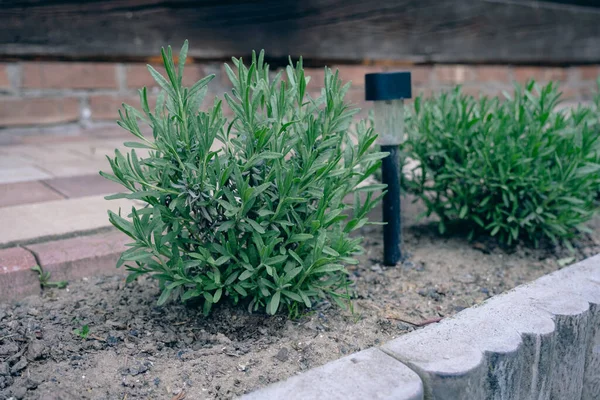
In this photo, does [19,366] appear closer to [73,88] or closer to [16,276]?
[16,276]

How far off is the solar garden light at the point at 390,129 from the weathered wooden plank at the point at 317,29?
6.52 feet

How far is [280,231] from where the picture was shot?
154cm

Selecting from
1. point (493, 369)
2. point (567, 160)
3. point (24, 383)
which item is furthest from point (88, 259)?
point (567, 160)

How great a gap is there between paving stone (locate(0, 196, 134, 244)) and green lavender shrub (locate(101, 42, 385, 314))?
555mm

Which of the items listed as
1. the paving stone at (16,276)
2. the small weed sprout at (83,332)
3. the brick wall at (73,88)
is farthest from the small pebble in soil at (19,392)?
the brick wall at (73,88)

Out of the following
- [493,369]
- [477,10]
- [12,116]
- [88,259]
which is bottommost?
[493,369]

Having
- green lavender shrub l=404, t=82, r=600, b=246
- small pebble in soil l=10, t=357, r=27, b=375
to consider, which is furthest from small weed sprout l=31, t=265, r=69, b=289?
green lavender shrub l=404, t=82, r=600, b=246

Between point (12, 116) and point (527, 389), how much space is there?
3.00 meters

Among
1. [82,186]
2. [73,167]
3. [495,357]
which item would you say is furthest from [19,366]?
[73,167]

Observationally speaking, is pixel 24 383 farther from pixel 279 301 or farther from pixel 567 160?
pixel 567 160

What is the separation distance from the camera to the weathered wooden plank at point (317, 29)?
3164 mm

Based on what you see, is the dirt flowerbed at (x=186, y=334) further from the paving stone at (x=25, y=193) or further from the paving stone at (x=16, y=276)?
the paving stone at (x=25, y=193)

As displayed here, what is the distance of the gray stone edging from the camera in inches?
47.1

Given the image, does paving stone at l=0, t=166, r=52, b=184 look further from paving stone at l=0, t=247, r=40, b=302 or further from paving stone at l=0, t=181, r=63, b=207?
paving stone at l=0, t=247, r=40, b=302
